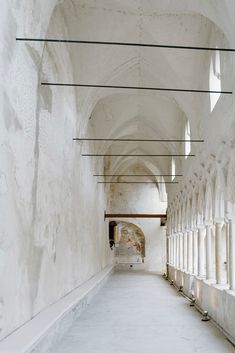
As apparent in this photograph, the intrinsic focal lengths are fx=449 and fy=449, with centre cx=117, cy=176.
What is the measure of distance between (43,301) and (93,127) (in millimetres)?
9878

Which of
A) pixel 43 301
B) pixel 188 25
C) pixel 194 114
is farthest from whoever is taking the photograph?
pixel 194 114

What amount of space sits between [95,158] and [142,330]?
10274 mm

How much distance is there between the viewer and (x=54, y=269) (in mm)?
9750

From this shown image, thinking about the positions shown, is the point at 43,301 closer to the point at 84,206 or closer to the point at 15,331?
the point at 15,331

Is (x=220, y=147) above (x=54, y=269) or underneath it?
above

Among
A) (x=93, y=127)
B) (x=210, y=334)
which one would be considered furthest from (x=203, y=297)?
(x=93, y=127)

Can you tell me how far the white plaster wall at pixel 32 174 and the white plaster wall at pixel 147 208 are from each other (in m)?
18.4

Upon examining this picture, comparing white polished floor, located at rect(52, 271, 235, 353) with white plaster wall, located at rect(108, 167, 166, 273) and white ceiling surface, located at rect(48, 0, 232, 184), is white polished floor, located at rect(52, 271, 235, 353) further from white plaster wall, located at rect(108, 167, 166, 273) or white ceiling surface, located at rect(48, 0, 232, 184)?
white plaster wall, located at rect(108, 167, 166, 273)

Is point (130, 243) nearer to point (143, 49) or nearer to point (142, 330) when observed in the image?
point (143, 49)

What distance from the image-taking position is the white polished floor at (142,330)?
→ 7480 mm

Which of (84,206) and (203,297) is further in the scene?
(84,206)

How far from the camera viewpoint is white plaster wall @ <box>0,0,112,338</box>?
614cm

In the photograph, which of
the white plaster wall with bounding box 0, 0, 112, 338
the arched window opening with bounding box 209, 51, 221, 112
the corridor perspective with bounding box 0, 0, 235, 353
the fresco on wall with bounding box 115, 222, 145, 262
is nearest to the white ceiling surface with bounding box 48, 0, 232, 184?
the corridor perspective with bounding box 0, 0, 235, 353

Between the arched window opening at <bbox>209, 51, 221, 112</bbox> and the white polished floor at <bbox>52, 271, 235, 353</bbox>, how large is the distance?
519 centimetres
